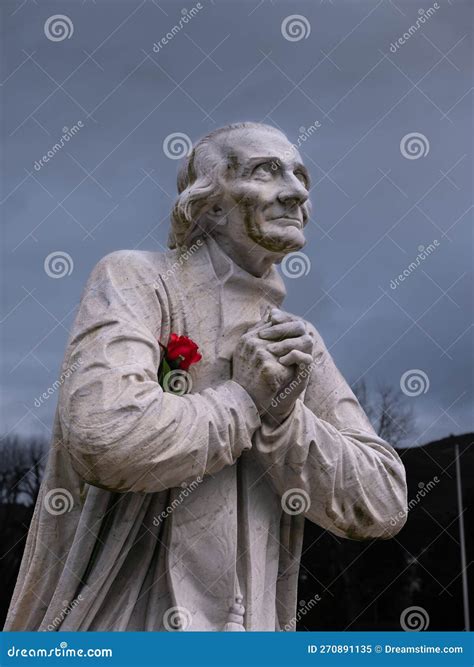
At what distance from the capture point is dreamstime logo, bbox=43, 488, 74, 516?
20.5ft

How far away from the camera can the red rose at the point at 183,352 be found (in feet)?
20.4

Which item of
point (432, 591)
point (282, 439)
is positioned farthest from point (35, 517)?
point (432, 591)

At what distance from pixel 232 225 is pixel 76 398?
1.29 m

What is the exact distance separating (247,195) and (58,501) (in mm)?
1733

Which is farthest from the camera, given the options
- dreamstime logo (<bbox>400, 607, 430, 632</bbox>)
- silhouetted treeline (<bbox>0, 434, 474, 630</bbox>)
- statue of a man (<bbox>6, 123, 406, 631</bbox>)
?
silhouetted treeline (<bbox>0, 434, 474, 630</bbox>)

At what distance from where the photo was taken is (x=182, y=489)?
6.07 m

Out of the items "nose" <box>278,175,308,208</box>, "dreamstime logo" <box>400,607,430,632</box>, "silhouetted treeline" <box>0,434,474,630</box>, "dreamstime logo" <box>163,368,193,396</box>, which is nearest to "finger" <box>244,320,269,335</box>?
"dreamstime logo" <box>163,368,193,396</box>

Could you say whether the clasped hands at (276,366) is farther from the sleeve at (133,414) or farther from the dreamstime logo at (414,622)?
the dreamstime logo at (414,622)

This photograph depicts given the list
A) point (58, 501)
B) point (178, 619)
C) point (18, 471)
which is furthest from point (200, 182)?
point (18, 471)

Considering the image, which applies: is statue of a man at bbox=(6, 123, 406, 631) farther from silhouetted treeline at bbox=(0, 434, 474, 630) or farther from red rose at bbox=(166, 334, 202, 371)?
silhouetted treeline at bbox=(0, 434, 474, 630)

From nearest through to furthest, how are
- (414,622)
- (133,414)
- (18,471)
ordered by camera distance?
(133,414)
(414,622)
(18,471)

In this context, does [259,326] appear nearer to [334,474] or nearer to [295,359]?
[295,359]
